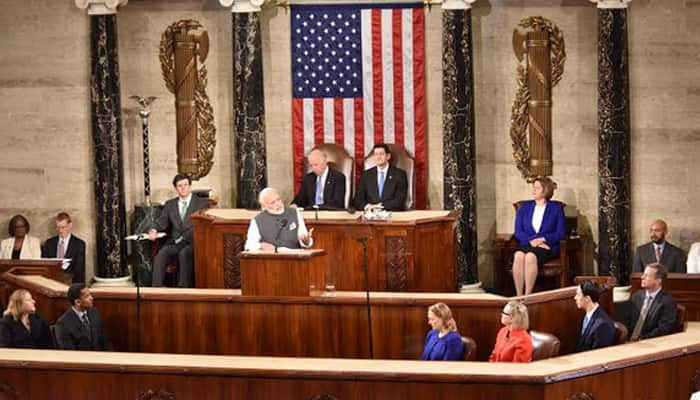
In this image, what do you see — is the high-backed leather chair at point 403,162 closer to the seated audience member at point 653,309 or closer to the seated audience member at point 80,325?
the seated audience member at point 653,309

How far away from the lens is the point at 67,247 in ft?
57.3

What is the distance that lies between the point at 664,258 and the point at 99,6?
724 centimetres

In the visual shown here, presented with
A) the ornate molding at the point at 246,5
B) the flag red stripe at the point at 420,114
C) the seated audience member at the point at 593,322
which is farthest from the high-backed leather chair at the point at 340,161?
the seated audience member at the point at 593,322

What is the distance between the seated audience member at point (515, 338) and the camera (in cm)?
1182

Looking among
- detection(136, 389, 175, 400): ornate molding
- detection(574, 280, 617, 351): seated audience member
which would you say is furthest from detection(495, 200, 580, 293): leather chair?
detection(136, 389, 175, 400): ornate molding

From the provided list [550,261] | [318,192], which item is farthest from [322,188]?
[550,261]

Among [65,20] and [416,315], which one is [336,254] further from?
[65,20]

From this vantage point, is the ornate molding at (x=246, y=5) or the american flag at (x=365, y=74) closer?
the ornate molding at (x=246, y=5)

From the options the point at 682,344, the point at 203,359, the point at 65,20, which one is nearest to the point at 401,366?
the point at 203,359

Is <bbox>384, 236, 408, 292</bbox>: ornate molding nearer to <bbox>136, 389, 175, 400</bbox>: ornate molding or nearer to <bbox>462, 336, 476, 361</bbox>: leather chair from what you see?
<bbox>462, 336, 476, 361</bbox>: leather chair

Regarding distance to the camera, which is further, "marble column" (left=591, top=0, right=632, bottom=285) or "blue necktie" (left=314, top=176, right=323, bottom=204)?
"marble column" (left=591, top=0, right=632, bottom=285)

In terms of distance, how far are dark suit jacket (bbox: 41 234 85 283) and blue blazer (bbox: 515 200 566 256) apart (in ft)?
16.8

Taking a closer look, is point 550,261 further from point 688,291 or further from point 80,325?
point 80,325

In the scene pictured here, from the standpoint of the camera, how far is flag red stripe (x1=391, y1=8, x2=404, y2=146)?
18.0 meters
